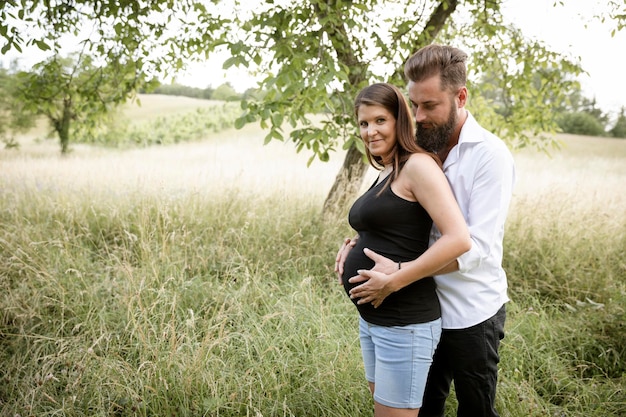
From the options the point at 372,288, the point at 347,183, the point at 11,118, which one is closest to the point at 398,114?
the point at 372,288

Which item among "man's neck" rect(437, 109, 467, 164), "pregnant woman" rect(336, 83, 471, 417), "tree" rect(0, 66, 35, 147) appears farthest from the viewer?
"tree" rect(0, 66, 35, 147)

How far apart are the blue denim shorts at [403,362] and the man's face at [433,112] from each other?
0.86 metres

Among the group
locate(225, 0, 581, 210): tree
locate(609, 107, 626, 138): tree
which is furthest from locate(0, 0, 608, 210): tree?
locate(609, 107, 626, 138): tree

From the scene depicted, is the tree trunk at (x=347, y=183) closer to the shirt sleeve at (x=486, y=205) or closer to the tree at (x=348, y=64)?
the tree at (x=348, y=64)

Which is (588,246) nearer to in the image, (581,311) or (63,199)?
(581,311)

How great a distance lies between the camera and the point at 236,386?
110 inches

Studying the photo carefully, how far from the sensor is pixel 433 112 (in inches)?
79.9

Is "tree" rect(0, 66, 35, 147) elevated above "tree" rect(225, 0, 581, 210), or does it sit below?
below

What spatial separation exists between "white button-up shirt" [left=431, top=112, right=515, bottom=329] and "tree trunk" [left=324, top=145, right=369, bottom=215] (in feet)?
12.2

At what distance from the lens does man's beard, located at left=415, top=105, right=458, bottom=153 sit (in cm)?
202

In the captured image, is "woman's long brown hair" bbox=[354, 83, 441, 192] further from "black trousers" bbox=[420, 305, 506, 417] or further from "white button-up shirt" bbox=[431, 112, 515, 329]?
"black trousers" bbox=[420, 305, 506, 417]

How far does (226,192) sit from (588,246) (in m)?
4.77

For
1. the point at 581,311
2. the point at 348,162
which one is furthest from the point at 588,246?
the point at 348,162

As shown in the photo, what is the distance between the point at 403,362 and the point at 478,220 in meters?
0.69
